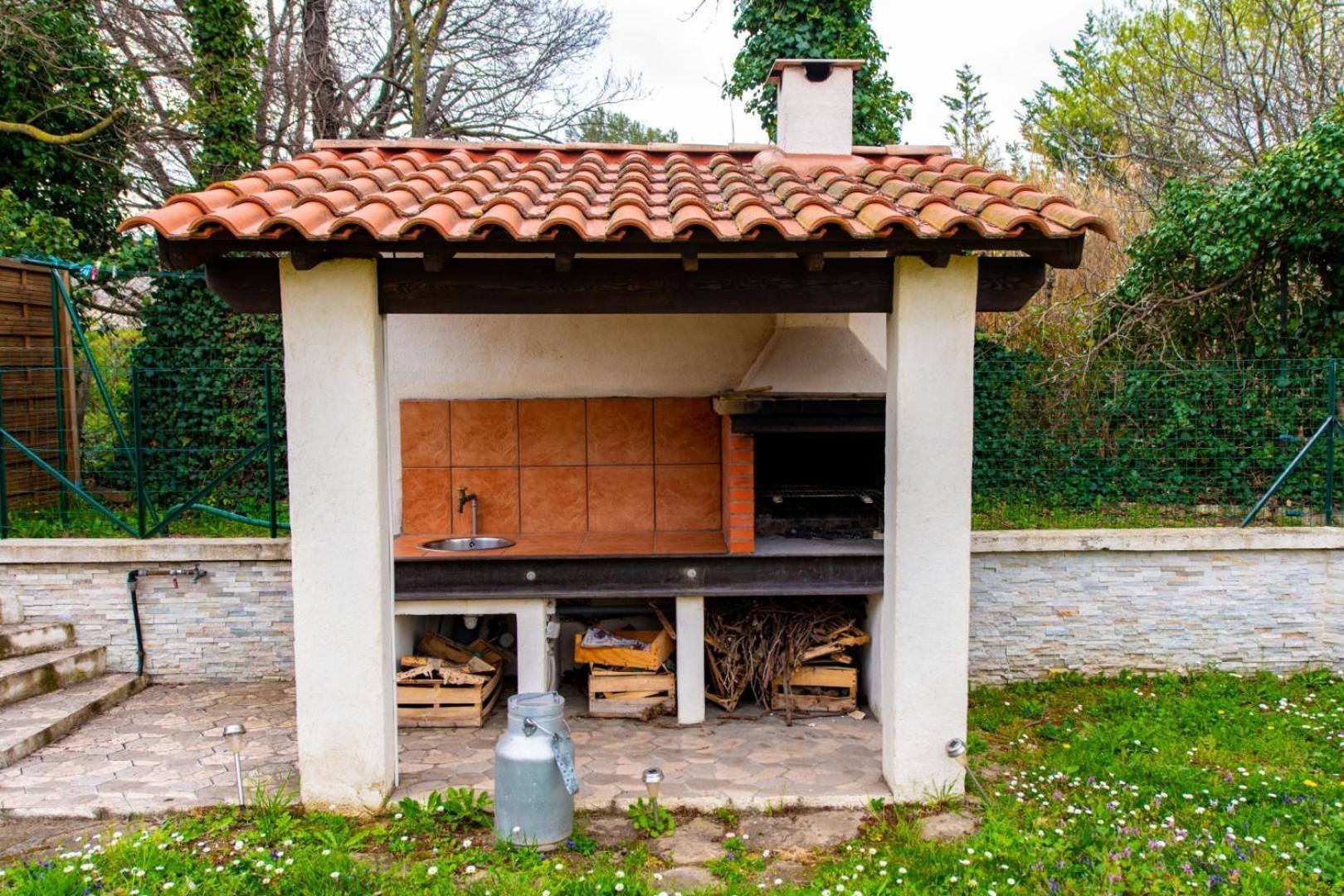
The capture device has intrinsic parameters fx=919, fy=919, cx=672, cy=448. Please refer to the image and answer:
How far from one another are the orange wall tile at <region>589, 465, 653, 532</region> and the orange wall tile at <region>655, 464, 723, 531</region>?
8 centimetres

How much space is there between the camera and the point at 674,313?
4969 millimetres

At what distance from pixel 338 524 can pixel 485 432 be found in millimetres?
2441

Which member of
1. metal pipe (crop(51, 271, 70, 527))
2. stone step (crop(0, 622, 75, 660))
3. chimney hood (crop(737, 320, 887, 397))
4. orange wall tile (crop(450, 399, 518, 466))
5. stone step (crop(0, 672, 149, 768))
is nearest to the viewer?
stone step (crop(0, 672, 149, 768))

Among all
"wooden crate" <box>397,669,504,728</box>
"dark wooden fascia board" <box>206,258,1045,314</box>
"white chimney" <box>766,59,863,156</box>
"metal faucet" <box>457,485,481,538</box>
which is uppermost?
"white chimney" <box>766,59,863,156</box>

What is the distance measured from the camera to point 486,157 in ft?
19.7

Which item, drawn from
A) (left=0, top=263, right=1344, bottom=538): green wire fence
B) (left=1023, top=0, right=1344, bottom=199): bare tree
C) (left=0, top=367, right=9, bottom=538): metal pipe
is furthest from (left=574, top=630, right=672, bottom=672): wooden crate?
(left=1023, top=0, right=1344, bottom=199): bare tree

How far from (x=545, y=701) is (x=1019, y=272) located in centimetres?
321

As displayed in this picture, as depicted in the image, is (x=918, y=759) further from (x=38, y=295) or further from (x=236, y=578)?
(x=38, y=295)

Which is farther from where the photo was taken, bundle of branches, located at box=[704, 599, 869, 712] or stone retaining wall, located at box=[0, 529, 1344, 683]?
stone retaining wall, located at box=[0, 529, 1344, 683]

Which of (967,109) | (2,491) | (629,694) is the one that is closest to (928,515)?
(629,694)

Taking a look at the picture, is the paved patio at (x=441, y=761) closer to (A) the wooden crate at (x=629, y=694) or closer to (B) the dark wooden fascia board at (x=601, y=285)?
(A) the wooden crate at (x=629, y=694)

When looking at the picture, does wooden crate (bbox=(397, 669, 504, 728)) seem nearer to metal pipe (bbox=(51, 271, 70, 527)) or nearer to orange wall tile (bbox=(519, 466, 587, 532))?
orange wall tile (bbox=(519, 466, 587, 532))

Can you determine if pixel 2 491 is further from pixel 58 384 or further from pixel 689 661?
pixel 689 661

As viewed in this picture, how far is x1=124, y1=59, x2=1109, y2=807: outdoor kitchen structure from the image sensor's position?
13.7 feet
